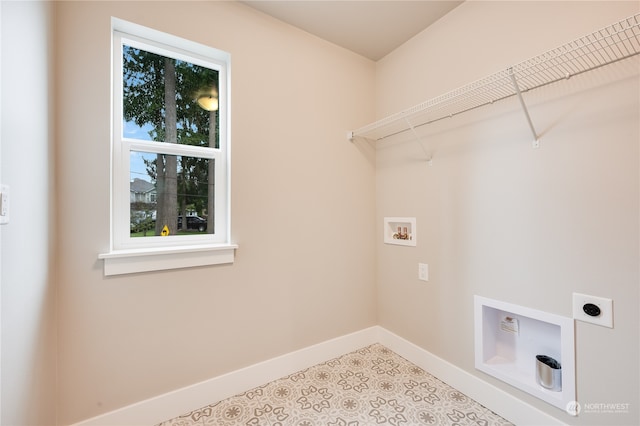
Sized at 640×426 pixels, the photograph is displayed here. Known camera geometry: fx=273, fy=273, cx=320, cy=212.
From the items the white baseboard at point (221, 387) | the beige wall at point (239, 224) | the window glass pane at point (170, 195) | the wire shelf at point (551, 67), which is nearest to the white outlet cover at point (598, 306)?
the wire shelf at point (551, 67)

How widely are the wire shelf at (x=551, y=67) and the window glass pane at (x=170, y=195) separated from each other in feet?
4.20

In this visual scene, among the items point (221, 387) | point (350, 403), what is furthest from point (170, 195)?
point (350, 403)

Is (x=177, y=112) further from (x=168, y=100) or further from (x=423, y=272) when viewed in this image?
(x=423, y=272)

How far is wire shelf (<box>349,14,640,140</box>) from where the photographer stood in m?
1.11

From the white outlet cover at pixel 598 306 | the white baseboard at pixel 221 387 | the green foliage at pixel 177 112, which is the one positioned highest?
the green foliage at pixel 177 112

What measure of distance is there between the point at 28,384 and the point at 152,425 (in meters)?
0.68

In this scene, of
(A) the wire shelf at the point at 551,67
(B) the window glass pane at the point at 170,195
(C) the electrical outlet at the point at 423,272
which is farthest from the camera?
(C) the electrical outlet at the point at 423,272

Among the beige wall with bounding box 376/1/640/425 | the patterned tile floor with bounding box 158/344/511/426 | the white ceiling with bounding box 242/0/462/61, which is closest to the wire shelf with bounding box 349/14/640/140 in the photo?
the beige wall with bounding box 376/1/640/425

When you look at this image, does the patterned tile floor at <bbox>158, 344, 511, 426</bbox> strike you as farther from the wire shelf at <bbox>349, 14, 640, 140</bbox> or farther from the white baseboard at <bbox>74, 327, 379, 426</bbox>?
the wire shelf at <bbox>349, 14, 640, 140</bbox>

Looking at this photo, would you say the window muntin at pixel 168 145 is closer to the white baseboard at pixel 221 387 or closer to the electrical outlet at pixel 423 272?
the white baseboard at pixel 221 387

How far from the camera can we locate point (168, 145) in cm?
160

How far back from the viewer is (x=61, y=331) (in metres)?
1.29

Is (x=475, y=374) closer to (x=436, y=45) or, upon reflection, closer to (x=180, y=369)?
(x=180, y=369)

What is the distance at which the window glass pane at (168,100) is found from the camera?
1.53 meters
